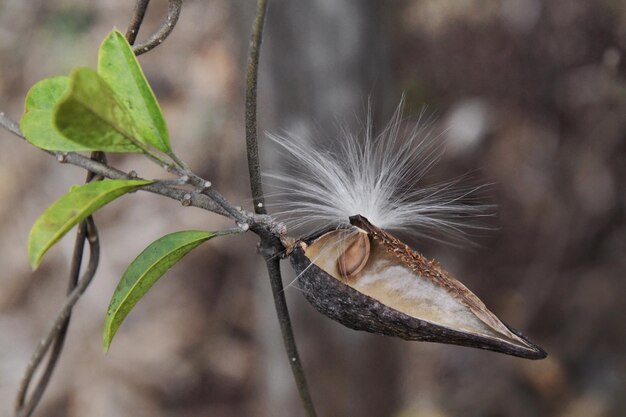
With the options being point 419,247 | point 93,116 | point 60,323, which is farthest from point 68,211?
point 419,247

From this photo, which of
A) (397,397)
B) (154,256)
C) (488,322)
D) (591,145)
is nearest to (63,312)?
(154,256)

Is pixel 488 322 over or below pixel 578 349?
below

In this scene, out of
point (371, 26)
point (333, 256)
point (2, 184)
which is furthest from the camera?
point (2, 184)

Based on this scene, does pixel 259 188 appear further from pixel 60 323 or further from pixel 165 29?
pixel 60 323

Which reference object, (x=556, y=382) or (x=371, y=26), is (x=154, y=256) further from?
(x=556, y=382)

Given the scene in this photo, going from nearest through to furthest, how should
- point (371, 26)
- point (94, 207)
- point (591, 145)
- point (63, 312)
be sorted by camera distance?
point (94, 207)
point (63, 312)
point (371, 26)
point (591, 145)

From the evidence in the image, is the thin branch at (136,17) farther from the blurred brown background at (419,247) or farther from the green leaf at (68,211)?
the blurred brown background at (419,247)

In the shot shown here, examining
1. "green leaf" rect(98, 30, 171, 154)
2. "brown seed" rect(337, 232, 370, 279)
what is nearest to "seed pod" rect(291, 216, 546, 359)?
"brown seed" rect(337, 232, 370, 279)
